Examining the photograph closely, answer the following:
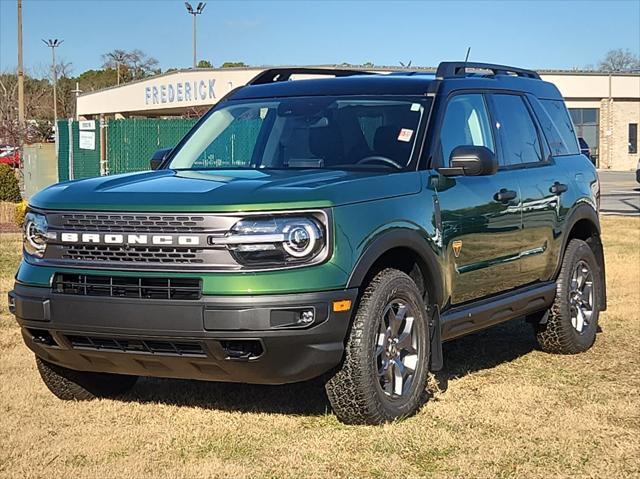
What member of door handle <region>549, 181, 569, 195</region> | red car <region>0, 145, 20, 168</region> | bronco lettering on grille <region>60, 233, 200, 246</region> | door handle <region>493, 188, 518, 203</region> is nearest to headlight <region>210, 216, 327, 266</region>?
bronco lettering on grille <region>60, 233, 200, 246</region>

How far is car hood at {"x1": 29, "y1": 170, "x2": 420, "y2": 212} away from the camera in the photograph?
498cm

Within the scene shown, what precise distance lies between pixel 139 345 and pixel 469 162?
87.2 inches

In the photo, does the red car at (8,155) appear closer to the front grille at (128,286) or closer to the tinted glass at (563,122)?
the tinted glass at (563,122)

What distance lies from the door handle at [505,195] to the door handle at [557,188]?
68 cm

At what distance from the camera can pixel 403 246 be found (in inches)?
219

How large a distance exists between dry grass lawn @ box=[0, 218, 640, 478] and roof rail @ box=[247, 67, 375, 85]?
220cm

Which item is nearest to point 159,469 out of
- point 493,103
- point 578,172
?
point 493,103

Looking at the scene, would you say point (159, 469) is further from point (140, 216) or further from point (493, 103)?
point (493, 103)

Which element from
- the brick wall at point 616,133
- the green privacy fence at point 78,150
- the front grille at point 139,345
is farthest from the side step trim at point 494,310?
the brick wall at point 616,133

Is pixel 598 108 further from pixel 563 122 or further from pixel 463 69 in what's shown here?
pixel 463 69

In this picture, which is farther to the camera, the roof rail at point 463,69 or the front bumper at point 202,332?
the roof rail at point 463,69

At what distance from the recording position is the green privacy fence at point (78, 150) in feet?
71.7

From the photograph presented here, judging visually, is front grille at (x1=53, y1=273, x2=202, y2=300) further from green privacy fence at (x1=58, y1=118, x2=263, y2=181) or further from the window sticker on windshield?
green privacy fence at (x1=58, y1=118, x2=263, y2=181)

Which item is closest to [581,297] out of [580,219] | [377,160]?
[580,219]
